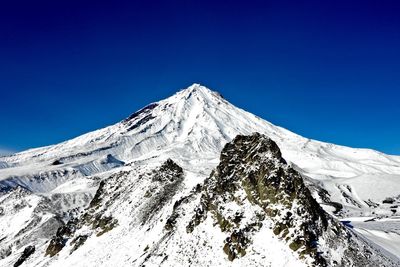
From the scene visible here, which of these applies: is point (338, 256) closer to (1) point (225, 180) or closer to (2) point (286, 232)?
(2) point (286, 232)

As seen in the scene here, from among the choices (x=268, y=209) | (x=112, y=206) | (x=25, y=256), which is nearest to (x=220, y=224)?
(x=268, y=209)

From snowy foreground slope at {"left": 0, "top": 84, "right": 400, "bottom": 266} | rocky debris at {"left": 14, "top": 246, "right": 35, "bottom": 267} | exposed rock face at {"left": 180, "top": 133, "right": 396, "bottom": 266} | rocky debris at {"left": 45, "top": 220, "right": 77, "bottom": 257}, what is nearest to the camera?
exposed rock face at {"left": 180, "top": 133, "right": 396, "bottom": 266}

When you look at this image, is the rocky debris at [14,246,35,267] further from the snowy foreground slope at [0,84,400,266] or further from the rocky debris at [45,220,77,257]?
the rocky debris at [45,220,77,257]

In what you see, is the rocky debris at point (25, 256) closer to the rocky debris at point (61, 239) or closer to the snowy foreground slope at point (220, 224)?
the snowy foreground slope at point (220, 224)

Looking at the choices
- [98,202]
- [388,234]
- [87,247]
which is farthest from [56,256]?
[388,234]

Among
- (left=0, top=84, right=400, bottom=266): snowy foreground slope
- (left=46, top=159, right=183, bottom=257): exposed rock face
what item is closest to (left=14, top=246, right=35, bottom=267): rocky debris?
(left=0, top=84, right=400, bottom=266): snowy foreground slope

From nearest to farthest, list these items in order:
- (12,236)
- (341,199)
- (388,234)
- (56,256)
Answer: (388,234) < (56,256) < (12,236) < (341,199)

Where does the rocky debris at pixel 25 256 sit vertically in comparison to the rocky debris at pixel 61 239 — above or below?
below

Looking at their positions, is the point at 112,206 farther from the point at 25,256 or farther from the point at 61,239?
the point at 25,256

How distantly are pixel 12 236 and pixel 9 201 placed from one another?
101 feet

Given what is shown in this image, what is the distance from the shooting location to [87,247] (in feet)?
218

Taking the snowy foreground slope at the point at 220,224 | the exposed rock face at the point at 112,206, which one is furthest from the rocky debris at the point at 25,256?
the exposed rock face at the point at 112,206

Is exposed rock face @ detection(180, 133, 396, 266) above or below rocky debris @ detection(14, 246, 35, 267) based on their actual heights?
above

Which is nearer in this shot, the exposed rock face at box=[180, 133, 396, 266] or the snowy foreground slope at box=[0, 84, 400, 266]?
the exposed rock face at box=[180, 133, 396, 266]
